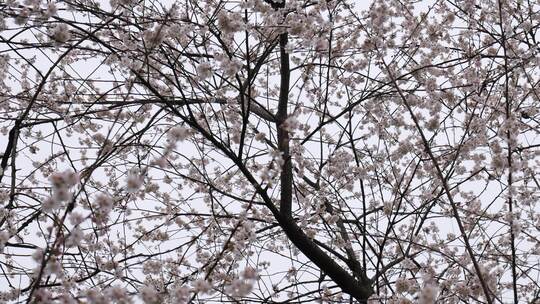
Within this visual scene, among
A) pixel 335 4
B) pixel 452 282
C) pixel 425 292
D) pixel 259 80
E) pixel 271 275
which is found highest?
pixel 259 80

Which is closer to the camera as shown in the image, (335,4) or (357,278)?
(335,4)

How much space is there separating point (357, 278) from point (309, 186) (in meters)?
1.19

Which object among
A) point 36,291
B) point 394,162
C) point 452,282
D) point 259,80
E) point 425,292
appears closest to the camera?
point 36,291

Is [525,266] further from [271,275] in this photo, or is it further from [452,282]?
[271,275]

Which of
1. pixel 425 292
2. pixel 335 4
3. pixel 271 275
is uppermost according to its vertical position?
pixel 335 4

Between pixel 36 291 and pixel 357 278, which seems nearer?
pixel 36 291

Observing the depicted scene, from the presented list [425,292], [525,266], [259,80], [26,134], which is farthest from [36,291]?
[259,80]

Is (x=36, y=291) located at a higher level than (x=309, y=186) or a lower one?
lower

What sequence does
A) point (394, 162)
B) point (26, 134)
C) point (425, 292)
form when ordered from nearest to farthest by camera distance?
point (425, 292)
point (26, 134)
point (394, 162)

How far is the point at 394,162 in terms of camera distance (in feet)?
17.3

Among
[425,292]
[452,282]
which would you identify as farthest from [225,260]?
[425,292]

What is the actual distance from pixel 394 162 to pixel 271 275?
5.64 ft

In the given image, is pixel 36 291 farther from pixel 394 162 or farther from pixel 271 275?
pixel 394 162

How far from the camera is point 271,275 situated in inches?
174
